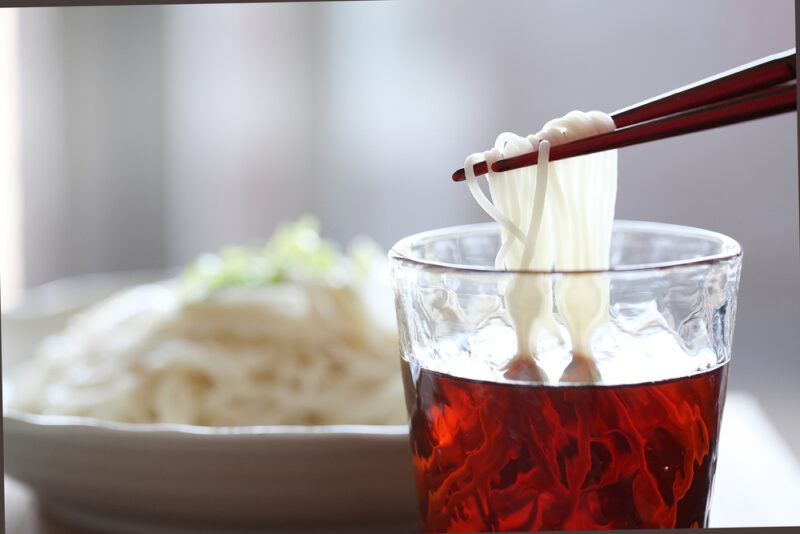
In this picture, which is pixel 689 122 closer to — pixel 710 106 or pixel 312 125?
pixel 710 106

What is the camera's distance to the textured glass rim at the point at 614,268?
18.7 inches

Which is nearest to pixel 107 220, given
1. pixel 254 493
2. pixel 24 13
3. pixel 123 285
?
pixel 24 13

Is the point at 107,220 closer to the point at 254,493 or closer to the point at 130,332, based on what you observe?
the point at 130,332

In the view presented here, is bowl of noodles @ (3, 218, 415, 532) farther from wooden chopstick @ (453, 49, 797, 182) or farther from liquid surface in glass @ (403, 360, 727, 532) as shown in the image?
wooden chopstick @ (453, 49, 797, 182)

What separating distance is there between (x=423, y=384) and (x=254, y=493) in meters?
0.22

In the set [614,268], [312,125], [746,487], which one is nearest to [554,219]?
[614,268]

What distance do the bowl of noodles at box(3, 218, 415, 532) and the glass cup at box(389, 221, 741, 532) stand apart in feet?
0.55

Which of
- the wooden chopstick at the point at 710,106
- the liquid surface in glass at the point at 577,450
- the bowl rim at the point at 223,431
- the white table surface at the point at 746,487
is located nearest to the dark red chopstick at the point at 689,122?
the wooden chopstick at the point at 710,106

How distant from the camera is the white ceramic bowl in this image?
0.67 meters

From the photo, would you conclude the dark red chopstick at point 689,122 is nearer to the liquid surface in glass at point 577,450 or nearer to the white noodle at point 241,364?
the liquid surface in glass at point 577,450

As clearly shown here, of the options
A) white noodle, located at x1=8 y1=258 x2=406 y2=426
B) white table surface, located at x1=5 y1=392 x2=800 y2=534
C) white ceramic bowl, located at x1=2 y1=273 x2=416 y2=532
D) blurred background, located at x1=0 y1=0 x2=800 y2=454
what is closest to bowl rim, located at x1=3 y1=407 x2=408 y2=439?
white ceramic bowl, located at x1=2 y1=273 x2=416 y2=532

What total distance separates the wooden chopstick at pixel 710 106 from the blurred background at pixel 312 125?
194cm

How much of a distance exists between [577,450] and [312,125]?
2611mm

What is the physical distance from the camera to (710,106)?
18.9 inches
